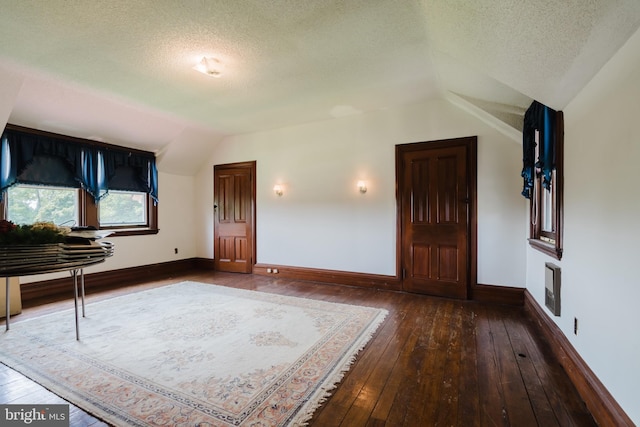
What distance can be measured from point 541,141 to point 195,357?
11.7ft

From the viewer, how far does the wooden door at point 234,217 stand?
5.65 metres

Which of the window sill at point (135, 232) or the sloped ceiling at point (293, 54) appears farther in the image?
the window sill at point (135, 232)

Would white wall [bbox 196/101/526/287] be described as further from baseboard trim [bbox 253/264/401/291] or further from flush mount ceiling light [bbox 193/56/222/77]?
flush mount ceiling light [bbox 193/56/222/77]

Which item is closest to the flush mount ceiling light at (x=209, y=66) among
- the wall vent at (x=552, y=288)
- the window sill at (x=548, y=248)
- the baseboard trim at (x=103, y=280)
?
the window sill at (x=548, y=248)

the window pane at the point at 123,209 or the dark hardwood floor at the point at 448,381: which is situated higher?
the window pane at the point at 123,209

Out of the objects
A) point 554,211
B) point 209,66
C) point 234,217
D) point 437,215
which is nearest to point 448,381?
point 554,211

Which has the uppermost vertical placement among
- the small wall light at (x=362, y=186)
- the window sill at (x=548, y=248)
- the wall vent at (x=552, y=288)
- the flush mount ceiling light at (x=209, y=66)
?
the flush mount ceiling light at (x=209, y=66)

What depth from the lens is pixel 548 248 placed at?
8.79 ft

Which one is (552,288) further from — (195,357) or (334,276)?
(195,357)

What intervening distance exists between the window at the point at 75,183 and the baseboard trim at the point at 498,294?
5.45 metres

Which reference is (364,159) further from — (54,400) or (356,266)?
(54,400)

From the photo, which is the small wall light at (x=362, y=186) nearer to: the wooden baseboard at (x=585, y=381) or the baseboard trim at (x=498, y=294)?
the baseboard trim at (x=498, y=294)

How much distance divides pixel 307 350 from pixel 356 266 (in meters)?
2.30

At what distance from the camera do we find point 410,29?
2391 mm
